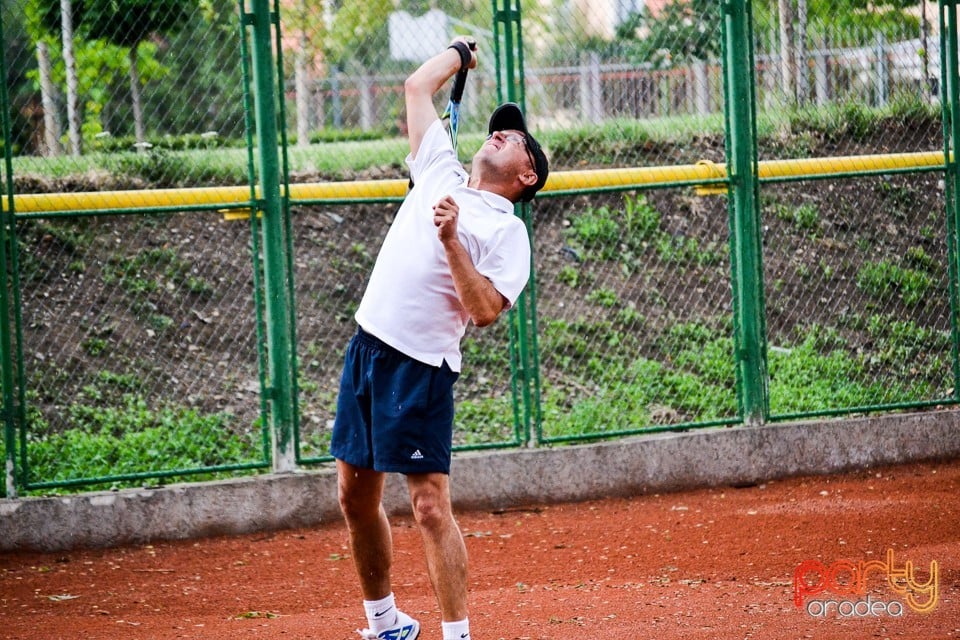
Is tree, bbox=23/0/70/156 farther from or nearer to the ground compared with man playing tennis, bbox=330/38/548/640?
farther from the ground

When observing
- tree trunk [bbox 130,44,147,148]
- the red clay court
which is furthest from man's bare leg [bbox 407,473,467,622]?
tree trunk [bbox 130,44,147,148]

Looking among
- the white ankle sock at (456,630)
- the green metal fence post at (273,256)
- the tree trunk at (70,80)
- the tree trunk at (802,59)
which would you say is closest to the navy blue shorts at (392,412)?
the white ankle sock at (456,630)

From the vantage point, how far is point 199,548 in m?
6.17

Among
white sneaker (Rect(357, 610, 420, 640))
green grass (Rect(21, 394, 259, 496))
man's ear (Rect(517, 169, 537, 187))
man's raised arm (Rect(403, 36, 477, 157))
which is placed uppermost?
man's raised arm (Rect(403, 36, 477, 157))

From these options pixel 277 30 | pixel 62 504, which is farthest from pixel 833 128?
pixel 62 504

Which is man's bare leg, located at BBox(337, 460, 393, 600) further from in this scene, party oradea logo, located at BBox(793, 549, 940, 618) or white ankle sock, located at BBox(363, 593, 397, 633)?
party oradea logo, located at BBox(793, 549, 940, 618)

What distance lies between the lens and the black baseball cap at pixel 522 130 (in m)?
4.23

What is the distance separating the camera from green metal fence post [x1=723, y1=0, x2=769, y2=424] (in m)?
7.16

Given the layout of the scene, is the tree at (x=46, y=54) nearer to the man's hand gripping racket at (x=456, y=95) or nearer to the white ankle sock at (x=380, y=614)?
the man's hand gripping racket at (x=456, y=95)

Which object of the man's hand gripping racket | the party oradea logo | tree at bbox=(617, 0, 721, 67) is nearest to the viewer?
the man's hand gripping racket

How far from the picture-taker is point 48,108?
732cm

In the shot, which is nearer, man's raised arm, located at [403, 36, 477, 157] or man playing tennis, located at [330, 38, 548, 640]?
man playing tennis, located at [330, 38, 548, 640]

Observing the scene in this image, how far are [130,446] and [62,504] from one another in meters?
1.06

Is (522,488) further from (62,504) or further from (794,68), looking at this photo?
(794,68)
